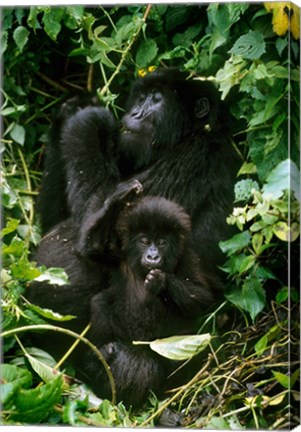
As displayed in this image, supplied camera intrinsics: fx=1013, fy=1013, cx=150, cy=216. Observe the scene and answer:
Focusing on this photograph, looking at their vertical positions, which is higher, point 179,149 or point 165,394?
point 179,149

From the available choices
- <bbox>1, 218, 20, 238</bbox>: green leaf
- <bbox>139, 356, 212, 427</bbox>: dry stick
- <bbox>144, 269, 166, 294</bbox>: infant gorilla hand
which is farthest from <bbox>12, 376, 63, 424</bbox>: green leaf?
<bbox>1, 218, 20, 238</bbox>: green leaf

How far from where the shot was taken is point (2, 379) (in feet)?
9.78

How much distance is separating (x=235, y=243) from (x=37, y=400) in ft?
2.35

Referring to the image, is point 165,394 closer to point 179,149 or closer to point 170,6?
point 179,149

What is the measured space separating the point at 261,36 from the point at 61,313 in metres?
1.01

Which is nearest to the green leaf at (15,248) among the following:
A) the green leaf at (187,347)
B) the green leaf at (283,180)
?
the green leaf at (187,347)

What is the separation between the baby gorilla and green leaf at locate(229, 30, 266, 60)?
1.56 feet

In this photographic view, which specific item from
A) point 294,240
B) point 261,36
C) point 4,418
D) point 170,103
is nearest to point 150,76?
point 170,103

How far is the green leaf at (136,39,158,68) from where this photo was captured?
3004 millimetres

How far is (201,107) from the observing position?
9.84 feet

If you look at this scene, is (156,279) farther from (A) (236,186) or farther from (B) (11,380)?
(B) (11,380)

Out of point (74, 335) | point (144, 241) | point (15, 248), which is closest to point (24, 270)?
point (15, 248)

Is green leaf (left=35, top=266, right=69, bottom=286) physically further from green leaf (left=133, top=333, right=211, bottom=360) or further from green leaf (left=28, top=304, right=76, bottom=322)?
green leaf (left=133, top=333, right=211, bottom=360)

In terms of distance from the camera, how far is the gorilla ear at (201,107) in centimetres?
298
